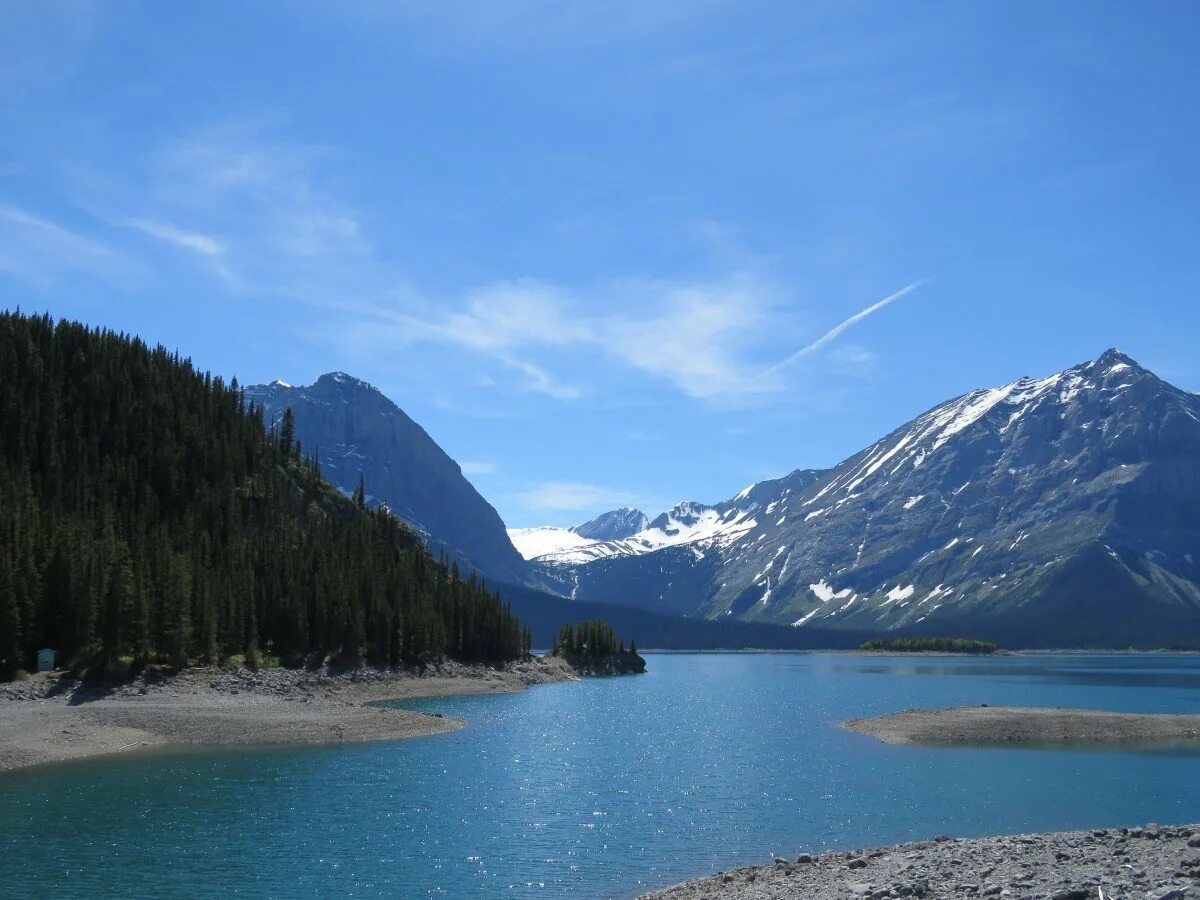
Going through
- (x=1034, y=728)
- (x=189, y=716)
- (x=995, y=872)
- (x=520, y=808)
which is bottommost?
(x=1034, y=728)

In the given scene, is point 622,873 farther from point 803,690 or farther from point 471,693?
point 803,690

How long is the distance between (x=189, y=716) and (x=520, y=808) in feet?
124

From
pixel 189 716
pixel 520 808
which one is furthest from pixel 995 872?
pixel 189 716

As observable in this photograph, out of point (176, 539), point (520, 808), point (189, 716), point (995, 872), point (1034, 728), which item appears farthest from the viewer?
point (176, 539)

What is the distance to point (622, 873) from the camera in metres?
38.8

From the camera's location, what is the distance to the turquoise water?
3809cm

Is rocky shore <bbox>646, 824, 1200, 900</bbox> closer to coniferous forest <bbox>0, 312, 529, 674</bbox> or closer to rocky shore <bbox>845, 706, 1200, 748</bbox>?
rocky shore <bbox>845, 706, 1200, 748</bbox>

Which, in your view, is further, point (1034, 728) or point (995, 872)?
point (1034, 728)

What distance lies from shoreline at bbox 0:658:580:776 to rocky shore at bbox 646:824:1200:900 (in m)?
44.2

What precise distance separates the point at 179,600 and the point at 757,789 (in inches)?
2410

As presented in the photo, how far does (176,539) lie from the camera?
419 feet

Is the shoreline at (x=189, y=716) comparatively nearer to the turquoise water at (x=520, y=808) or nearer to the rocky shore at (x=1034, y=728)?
the turquoise water at (x=520, y=808)

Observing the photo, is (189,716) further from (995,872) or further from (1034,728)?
(1034,728)

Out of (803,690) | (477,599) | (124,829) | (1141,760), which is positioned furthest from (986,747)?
(477,599)
